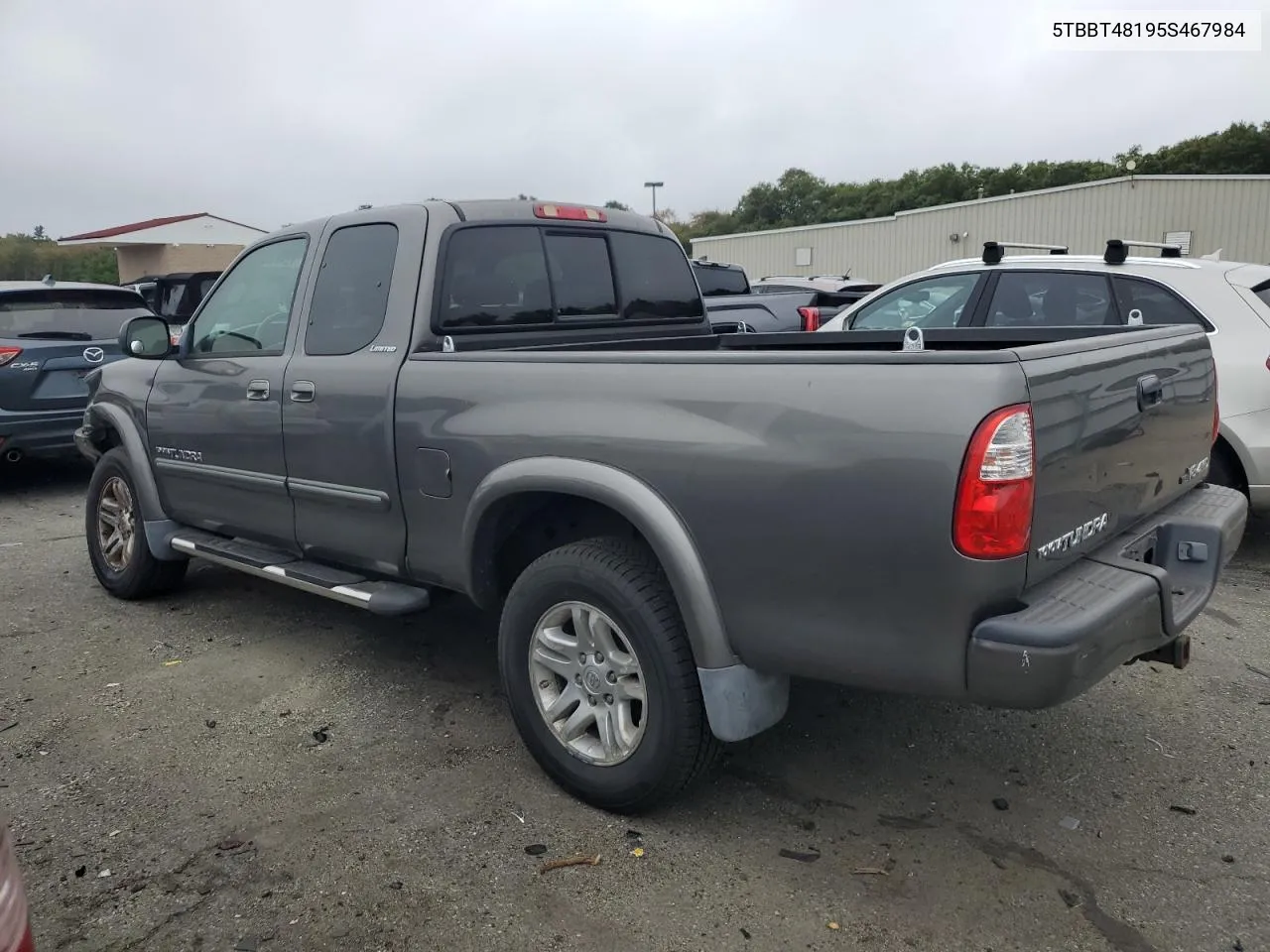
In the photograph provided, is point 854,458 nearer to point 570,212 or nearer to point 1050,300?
point 570,212

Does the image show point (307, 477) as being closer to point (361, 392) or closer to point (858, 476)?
point (361, 392)

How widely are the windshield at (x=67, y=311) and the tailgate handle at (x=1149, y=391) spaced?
26.1 ft

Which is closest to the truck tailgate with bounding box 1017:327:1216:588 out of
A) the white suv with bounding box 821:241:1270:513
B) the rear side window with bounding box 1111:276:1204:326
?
the white suv with bounding box 821:241:1270:513

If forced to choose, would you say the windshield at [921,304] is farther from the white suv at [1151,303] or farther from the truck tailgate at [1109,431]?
the truck tailgate at [1109,431]

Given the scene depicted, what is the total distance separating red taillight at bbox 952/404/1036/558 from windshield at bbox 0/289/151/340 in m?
7.95

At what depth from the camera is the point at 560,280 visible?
163 inches

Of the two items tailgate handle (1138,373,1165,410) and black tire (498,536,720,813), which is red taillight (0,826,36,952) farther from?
tailgate handle (1138,373,1165,410)

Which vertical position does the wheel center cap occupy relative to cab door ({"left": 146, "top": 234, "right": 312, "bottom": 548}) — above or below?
below

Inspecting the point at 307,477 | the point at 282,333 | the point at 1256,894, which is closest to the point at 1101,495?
the point at 1256,894

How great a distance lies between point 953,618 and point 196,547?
3.65 meters

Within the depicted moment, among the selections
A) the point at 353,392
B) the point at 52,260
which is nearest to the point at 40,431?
the point at 353,392

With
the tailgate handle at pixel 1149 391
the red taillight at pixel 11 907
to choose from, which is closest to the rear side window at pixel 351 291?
the red taillight at pixel 11 907

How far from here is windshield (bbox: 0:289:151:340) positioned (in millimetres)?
8039

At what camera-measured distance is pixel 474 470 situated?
3.29 meters
